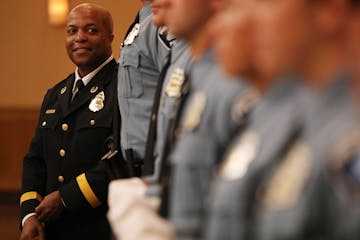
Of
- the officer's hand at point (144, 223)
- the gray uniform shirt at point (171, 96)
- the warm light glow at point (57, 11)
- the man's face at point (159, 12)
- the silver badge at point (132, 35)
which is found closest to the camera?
the officer's hand at point (144, 223)

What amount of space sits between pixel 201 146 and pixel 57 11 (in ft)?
17.0

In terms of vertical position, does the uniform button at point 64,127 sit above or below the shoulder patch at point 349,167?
above

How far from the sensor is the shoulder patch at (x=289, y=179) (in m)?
1.14

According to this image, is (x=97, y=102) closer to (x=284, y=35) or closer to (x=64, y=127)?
(x=64, y=127)

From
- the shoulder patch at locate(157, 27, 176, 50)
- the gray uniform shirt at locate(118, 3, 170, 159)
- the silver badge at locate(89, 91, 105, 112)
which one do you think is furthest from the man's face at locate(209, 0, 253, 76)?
the silver badge at locate(89, 91, 105, 112)

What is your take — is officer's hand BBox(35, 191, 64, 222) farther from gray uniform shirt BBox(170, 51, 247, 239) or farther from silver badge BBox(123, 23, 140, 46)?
gray uniform shirt BBox(170, 51, 247, 239)

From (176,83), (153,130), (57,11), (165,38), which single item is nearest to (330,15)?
(176,83)

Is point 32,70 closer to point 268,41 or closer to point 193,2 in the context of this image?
point 193,2

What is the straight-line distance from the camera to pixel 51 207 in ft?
11.0

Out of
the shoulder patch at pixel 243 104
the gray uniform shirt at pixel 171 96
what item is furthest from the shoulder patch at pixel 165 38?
the shoulder patch at pixel 243 104

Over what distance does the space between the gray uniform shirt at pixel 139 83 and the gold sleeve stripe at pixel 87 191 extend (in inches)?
14.7

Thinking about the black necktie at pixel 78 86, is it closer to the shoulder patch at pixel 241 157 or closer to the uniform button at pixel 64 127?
the uniform button at pixel 64 127

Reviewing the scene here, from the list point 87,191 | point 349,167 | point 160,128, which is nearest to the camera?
point 349,167

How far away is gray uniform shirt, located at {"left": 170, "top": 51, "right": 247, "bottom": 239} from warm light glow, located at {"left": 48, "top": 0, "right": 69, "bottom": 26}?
4.94 metres
